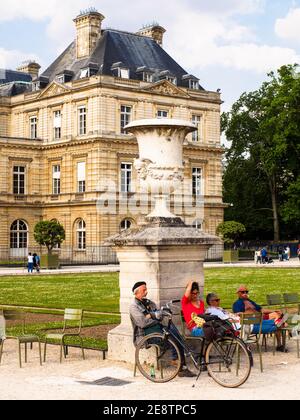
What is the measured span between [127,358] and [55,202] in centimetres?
4487

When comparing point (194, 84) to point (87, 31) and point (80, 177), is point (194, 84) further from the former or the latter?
point (80, 177)

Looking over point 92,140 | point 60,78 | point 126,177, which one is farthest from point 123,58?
point 126,177

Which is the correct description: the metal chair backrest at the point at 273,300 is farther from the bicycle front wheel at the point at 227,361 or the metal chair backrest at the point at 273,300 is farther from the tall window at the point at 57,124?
the tall window at the point at 57,124

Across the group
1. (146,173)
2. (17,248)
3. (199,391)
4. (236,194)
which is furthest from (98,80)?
(199,391)

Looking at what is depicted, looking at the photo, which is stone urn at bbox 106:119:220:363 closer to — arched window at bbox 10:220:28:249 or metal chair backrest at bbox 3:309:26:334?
metal chair backrest at bbox 3:309:26:334

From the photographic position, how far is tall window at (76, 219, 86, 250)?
2168 inches

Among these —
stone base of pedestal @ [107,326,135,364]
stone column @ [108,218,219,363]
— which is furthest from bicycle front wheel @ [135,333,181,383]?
stone column @ [108,218,219,363]

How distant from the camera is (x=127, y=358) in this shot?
1272 cm

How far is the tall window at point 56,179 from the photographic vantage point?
190ft

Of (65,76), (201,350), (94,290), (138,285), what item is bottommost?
(201,350)

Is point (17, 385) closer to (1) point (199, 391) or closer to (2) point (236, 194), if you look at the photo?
(1) point (199, 391)

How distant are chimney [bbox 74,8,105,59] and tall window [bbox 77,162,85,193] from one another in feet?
28.3

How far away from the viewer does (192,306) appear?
476 inches

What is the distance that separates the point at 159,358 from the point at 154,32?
55.1 metres
